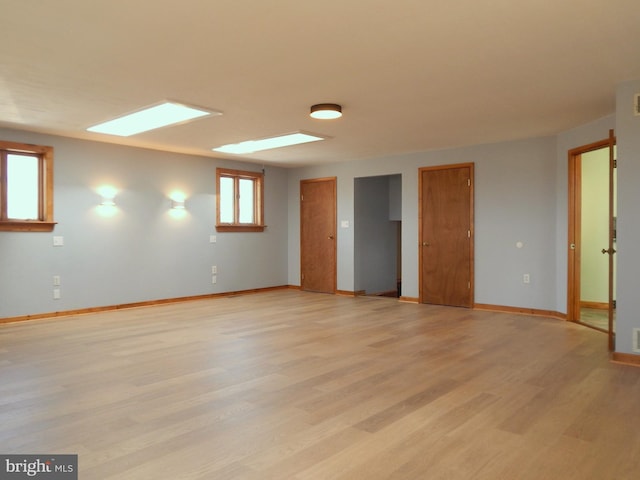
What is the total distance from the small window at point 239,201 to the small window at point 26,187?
2615mm

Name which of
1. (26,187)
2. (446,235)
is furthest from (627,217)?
(26,187)

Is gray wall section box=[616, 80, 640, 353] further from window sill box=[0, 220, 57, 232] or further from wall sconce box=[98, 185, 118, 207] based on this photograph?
window sill box=[0, 220, 57, 232]

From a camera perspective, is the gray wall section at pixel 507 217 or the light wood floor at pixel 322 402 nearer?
the light wood floor at pixel 322 402

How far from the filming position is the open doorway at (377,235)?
8148 mm

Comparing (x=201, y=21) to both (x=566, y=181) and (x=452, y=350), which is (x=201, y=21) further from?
(x=566, y=181)

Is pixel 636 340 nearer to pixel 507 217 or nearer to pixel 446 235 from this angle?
pixel 507 217

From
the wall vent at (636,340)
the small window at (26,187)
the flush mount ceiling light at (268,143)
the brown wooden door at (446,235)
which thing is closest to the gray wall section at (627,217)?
the wall vent at (636,340)

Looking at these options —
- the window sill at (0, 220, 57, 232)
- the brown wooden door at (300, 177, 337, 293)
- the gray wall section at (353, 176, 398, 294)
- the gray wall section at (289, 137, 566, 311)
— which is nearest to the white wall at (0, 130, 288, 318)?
the window sill at (0, 220, 57, 232)

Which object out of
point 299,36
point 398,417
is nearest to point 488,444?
point 398,417

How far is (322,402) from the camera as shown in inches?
115

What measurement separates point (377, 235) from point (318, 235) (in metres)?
1.12

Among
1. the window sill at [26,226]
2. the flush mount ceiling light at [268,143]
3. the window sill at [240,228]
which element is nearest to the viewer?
the window sill at [26,226]

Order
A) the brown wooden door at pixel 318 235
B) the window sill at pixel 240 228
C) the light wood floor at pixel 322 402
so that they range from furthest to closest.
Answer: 1. the brown wooden door at pixel 318 235
2. the window sill at pixel 240 228
3. the light wood floor at pixel 322 402

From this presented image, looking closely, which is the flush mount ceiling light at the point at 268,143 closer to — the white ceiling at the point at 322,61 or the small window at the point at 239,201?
the white ceiling at the point at 322,61
